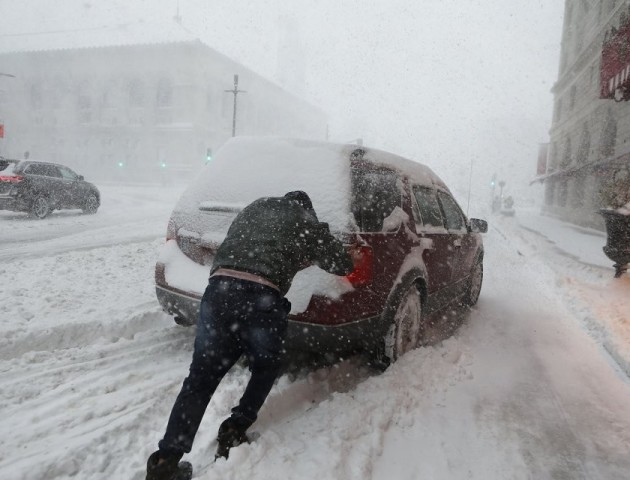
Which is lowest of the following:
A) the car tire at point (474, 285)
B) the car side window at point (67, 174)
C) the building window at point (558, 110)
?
the car tire at point (474, 285)

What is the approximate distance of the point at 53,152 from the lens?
177 ft

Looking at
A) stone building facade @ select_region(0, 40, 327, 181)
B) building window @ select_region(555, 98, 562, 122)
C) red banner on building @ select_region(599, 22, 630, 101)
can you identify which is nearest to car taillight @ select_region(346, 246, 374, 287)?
red banner on building @ select_region(599, 22, 630, 101)

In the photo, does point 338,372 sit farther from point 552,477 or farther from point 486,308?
point 486,308

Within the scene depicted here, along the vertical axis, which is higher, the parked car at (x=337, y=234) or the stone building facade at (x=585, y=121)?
the stone building facade at (x=585, y=121)

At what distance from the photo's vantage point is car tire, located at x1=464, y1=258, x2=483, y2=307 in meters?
6.40

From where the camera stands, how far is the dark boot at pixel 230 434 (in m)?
2.69

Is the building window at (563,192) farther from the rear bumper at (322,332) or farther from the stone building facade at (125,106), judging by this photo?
the stone building facade at (125,106)

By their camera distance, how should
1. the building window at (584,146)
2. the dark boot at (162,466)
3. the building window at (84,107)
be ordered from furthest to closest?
the building window at (84,107) < the building window at (584,146) < the dark boot at (162,466)

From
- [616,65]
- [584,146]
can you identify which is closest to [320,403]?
[616,65]

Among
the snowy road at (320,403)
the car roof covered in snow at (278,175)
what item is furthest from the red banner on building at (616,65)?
the car roof covered in snow at (278,175)

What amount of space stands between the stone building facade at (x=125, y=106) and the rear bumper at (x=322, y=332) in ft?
144

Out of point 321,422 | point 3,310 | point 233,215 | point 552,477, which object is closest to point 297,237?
point 233,215

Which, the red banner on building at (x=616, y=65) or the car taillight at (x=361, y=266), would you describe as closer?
the car taillight at (x=361, y=266)

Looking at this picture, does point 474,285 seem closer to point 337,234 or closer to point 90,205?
point 337,234
